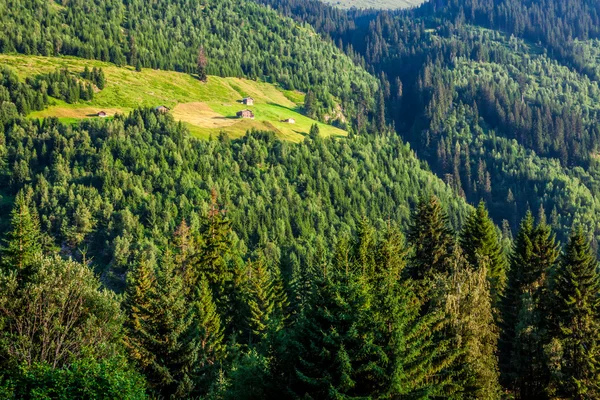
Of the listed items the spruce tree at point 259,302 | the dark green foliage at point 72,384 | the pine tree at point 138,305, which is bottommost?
the spruce tree at point 259,302

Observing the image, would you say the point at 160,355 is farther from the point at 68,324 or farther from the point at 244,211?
the point at 244,211

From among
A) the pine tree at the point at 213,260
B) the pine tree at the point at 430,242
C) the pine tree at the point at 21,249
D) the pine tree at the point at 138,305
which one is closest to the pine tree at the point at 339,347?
the pine tree at the point at 138,305

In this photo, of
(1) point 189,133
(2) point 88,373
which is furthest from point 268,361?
(1) point 189,133

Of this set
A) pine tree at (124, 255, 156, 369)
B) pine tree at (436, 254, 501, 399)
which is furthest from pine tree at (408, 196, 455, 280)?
pine tree at (124, 255, 156, 369)

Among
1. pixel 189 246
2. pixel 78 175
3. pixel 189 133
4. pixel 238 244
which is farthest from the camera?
pixel 189 133

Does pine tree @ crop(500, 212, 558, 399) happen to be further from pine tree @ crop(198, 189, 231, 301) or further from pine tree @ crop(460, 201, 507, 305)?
pine tree @ crop(198, 189, 231, 301)

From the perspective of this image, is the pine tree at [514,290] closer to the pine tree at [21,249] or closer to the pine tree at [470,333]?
the pine tree at [470,333]
